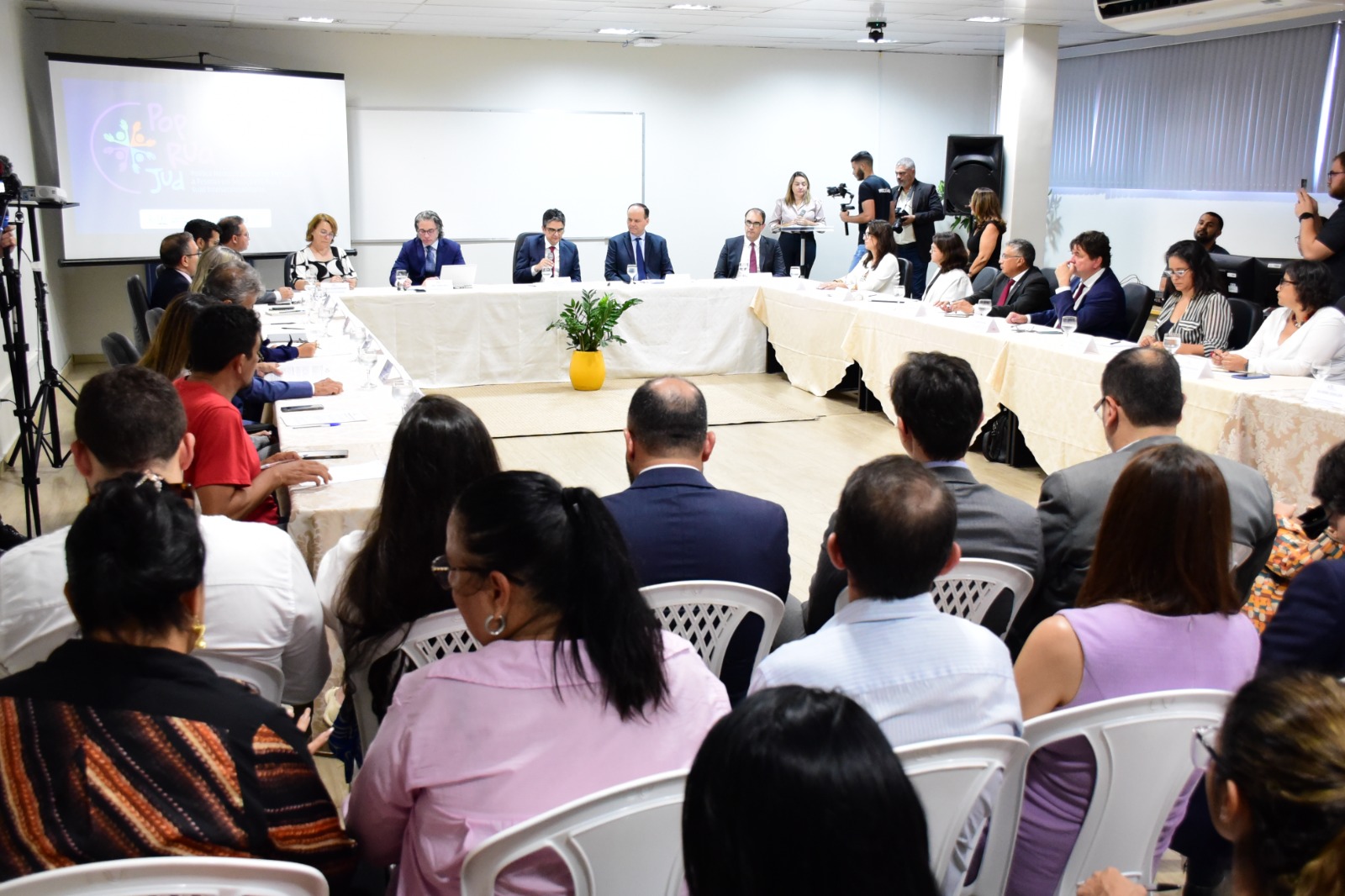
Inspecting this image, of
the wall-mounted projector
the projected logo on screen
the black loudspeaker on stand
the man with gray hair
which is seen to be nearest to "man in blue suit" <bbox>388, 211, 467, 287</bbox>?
the projected logo on screen

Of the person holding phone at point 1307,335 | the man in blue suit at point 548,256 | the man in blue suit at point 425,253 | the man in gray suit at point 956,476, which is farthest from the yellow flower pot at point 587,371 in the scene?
the man in gray suit at point 956,476

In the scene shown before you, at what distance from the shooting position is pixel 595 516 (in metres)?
1.37

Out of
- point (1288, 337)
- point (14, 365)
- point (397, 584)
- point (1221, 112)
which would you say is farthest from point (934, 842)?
point (1221, 112)

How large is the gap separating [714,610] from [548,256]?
21.4 feet

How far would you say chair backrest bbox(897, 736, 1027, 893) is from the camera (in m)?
1.28

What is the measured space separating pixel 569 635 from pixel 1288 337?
4155mm

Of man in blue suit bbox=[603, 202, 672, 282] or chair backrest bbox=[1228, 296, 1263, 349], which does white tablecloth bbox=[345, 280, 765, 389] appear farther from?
chair backrest bbox=[1228, 296, 1263, 349]

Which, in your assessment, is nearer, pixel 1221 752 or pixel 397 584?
pixel 1221 752

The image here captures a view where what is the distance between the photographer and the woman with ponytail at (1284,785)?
0.88 metres

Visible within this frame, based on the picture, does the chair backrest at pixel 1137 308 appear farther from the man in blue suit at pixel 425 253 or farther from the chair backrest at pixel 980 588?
the man in blue suit at pixel 425 253

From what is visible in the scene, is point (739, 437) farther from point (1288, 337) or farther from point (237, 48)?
point (237, 48)

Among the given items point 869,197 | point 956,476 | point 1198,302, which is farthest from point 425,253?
point 956,476

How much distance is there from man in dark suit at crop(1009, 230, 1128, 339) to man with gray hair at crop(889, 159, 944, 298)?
12.7ft

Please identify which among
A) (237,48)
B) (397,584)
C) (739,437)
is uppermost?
(237,48)
